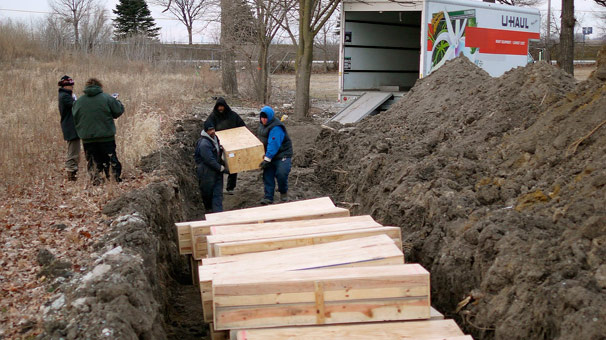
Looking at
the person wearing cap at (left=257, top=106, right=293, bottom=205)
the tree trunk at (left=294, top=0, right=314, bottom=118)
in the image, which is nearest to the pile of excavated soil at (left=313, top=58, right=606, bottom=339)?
the person wearing cap at (left=257, top=106, right=293, bottom=205)

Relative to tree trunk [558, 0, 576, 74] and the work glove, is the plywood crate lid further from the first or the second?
tree trunk [558, 0, 576, 74]

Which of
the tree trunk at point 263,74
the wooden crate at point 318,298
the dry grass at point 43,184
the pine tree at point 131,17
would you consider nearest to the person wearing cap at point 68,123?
the dry grass at point 43,184

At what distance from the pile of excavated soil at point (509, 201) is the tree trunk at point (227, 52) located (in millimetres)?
14732

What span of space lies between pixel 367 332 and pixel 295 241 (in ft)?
4.94

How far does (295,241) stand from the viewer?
5.72m

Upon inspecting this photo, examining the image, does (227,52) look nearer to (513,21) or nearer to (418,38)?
(418,38)

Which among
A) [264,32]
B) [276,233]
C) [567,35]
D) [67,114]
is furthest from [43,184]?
[567,35]

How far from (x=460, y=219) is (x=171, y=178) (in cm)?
478

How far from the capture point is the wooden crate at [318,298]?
4512 mm

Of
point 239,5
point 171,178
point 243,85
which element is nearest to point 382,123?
point 171,178

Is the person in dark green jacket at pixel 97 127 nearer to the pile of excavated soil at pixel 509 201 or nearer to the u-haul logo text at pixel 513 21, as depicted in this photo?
the pile of excavated soil at pixel 509 201

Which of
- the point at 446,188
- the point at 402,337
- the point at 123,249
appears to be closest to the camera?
the point at 402,337

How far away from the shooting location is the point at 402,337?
14.3 feet

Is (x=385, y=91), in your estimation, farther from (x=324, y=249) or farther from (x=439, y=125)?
(x=324, y=249)
